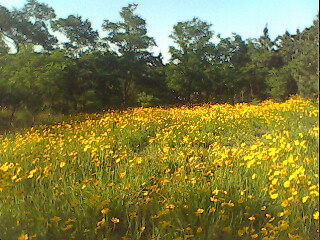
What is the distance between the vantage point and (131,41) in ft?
12.6

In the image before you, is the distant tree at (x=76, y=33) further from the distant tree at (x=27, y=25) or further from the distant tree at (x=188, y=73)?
the distant tree at (x=188, y=73)

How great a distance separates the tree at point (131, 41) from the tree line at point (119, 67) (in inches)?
0.6

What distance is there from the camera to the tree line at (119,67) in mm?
3844

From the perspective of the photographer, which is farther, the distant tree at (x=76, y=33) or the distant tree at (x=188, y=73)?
the distant tree at (x=188, y=73)

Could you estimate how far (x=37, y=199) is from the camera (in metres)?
2.23

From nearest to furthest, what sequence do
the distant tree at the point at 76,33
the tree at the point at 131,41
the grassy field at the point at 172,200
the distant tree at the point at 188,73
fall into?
the grassy field at the point at 172,200 < the tree at the point at 131,41 < the distant tree at the point at 76,33 < the distant tree at the point at 188,73

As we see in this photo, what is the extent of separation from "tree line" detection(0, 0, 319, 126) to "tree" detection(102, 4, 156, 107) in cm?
1

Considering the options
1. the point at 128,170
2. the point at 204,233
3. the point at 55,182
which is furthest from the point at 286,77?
the point at 55,182

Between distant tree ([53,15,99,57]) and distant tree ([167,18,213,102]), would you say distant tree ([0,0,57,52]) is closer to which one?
distant tree ([53,15,99,57])

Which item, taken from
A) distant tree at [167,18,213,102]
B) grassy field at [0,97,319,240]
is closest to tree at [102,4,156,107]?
distant tree at [167,18,213,102]

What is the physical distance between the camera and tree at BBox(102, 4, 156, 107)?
3051mm

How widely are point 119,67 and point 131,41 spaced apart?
198 centimetres

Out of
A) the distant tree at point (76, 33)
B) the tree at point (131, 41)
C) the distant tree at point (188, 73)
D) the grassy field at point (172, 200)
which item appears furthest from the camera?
the distant tree at point (188, 73)

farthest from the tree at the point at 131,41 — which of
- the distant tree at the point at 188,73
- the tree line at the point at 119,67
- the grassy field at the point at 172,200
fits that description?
the grassy field at the point at 172,200
